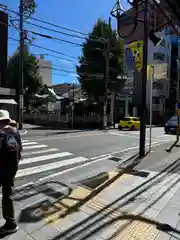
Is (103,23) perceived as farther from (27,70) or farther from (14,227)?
(14,227)

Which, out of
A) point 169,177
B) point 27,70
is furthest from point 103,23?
point 169,177

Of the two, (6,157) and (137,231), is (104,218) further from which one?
(6,157)

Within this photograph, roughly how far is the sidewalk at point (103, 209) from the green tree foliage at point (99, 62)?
76.7 feet

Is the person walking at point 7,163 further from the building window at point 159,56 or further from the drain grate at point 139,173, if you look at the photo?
the building window at point 159,56

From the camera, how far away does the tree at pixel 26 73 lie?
3662 centimetres

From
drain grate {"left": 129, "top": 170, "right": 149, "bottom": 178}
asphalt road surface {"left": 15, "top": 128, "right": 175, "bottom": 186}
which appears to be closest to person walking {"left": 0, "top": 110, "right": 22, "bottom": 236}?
asphalt road surface {"left": 15, "top": 128, "right": 175, "bottom": 186}

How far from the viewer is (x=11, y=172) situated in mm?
3807

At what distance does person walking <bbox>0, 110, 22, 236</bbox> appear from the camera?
3711 mm

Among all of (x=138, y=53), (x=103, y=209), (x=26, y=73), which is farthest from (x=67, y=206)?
(x=26, y=73)

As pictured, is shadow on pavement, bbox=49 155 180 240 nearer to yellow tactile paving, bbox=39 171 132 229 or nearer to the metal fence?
yellow tactile paving, bbox=39 171 132 229

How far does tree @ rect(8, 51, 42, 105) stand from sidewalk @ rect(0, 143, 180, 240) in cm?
3207

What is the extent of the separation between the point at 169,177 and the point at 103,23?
1027 inches

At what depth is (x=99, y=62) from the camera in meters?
29.7

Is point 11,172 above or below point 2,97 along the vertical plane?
below
